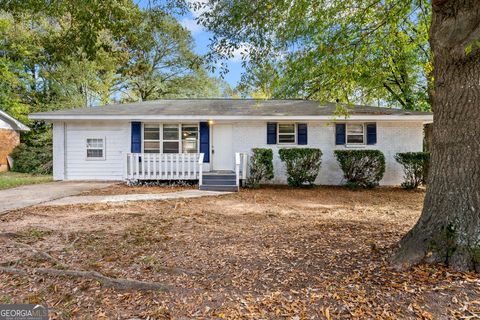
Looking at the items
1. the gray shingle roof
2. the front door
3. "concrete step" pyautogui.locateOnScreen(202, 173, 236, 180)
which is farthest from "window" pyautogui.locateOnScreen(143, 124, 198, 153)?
"concrete step" pyautogui.locateOnScreen(202, 173, 236, 180)

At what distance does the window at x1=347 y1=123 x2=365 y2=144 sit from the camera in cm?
1106

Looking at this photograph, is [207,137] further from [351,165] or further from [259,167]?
[351,165]

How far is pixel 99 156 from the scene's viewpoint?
11.4m

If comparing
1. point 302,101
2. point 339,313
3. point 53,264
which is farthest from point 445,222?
point 302,101

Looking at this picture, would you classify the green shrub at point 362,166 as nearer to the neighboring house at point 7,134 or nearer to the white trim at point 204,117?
the white trim at point 204,117

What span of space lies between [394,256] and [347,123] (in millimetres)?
8723

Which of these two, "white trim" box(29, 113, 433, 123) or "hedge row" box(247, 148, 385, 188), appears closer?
"hedge row" box(247, 148, 385, 188)

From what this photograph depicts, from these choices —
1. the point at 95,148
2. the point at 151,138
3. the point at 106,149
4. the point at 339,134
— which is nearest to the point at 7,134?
the point at 95,148

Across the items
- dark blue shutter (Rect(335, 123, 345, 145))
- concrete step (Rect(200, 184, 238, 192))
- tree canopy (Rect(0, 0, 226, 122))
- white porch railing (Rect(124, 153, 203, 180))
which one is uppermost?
tree canopy (Rect(0, 0, 226, 122))

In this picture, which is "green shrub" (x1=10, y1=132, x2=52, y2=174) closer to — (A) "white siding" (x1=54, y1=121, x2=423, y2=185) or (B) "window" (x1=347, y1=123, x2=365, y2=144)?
(A) "white siding" (x1=54, y1=121, x2=423, y2=185)

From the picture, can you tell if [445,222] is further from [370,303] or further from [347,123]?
[347,123]

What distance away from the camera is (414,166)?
9750mm

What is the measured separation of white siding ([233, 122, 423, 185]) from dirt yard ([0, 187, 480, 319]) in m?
5.11

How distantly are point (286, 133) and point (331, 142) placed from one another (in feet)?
6.10
